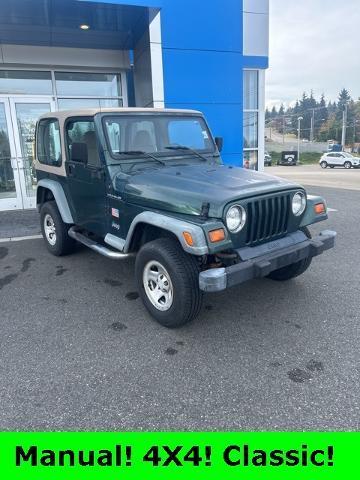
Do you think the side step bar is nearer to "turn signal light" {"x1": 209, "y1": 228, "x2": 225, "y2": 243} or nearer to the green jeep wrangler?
the green jeep wrangler

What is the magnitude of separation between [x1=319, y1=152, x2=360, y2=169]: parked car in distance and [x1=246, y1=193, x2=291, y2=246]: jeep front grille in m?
34.8

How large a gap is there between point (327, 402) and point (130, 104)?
9152mm

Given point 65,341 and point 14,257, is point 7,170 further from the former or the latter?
point 65,341

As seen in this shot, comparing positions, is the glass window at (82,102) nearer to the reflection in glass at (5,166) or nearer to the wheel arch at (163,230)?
the reflection in glass at (5,166)

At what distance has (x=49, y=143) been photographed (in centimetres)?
551

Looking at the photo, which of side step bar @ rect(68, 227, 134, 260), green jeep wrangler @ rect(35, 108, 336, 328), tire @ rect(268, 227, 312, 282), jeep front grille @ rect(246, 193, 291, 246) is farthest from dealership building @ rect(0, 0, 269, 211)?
jeep front grille @ rect(246, 193, 291, 246)

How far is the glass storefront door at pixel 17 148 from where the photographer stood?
29.7 ft

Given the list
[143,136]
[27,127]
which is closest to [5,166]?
[27,127]

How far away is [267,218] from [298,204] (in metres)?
0.54

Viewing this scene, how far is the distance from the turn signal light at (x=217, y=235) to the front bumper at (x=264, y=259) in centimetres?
24

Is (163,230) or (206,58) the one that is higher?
(206,58)

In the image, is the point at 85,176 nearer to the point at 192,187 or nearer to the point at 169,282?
the point at 192,187

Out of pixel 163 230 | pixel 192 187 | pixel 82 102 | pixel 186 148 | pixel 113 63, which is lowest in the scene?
pixel 163 230

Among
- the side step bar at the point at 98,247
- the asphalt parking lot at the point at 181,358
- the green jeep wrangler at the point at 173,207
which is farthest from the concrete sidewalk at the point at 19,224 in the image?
the asphalt parking lot at the point at 181,358
